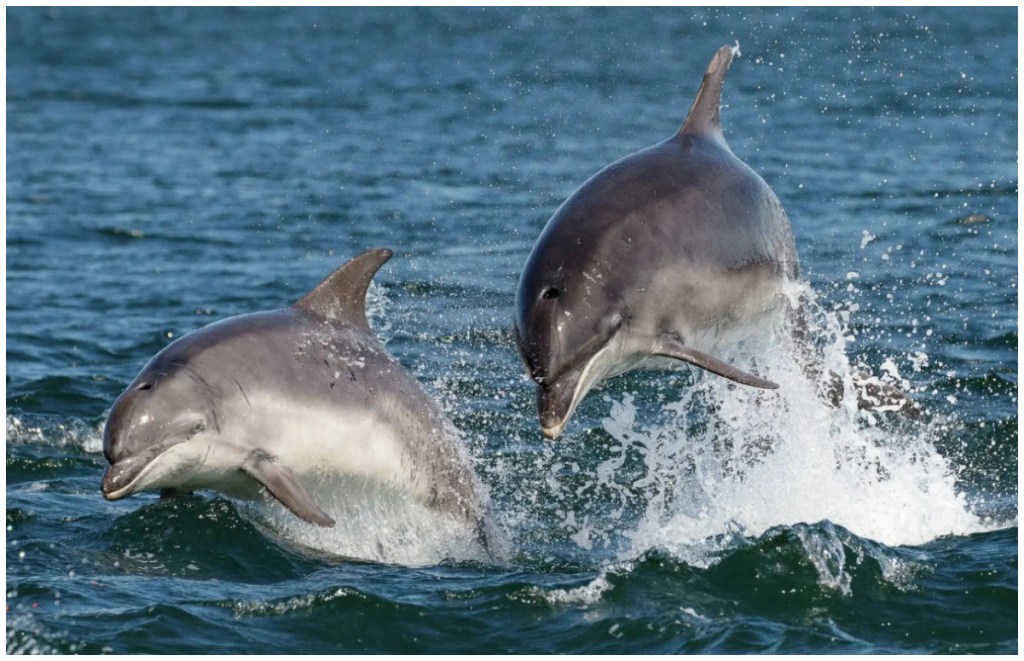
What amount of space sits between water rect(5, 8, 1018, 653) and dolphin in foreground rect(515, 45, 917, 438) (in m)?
1.30

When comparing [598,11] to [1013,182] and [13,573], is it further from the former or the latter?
[13,573]

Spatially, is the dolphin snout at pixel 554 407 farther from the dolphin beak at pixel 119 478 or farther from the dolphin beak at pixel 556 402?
the dolphin beak at pixel 119 478

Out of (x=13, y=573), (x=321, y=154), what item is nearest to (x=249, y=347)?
(x=13, y=573)

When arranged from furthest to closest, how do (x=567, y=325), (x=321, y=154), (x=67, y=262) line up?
(x=321, y=154)
(x=67, y=262)
(x=567, y=325)

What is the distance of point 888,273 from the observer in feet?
62.2

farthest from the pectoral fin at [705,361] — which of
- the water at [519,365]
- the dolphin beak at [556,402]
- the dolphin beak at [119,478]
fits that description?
the dolphin beak at [119,478]

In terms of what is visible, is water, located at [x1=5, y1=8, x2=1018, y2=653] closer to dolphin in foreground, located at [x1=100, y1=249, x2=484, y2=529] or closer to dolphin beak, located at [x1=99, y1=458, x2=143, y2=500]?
dolphin in foreground, located at [x1=100, y1=249, x2=484, y2=529]

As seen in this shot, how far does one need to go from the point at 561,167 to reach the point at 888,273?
8.81 meters

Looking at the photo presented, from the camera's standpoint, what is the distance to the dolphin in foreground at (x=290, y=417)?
996 cm

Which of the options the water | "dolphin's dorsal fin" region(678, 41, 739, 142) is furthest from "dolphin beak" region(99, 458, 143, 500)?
"dolphin's dorsal fin" region(678, 41, 739, 142)

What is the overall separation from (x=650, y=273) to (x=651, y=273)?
0.01 meters

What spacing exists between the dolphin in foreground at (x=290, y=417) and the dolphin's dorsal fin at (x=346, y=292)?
0.4 inches

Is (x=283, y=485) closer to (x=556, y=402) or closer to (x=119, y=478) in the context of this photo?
(x=119, y=478)

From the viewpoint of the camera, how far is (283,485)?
10.1 m
